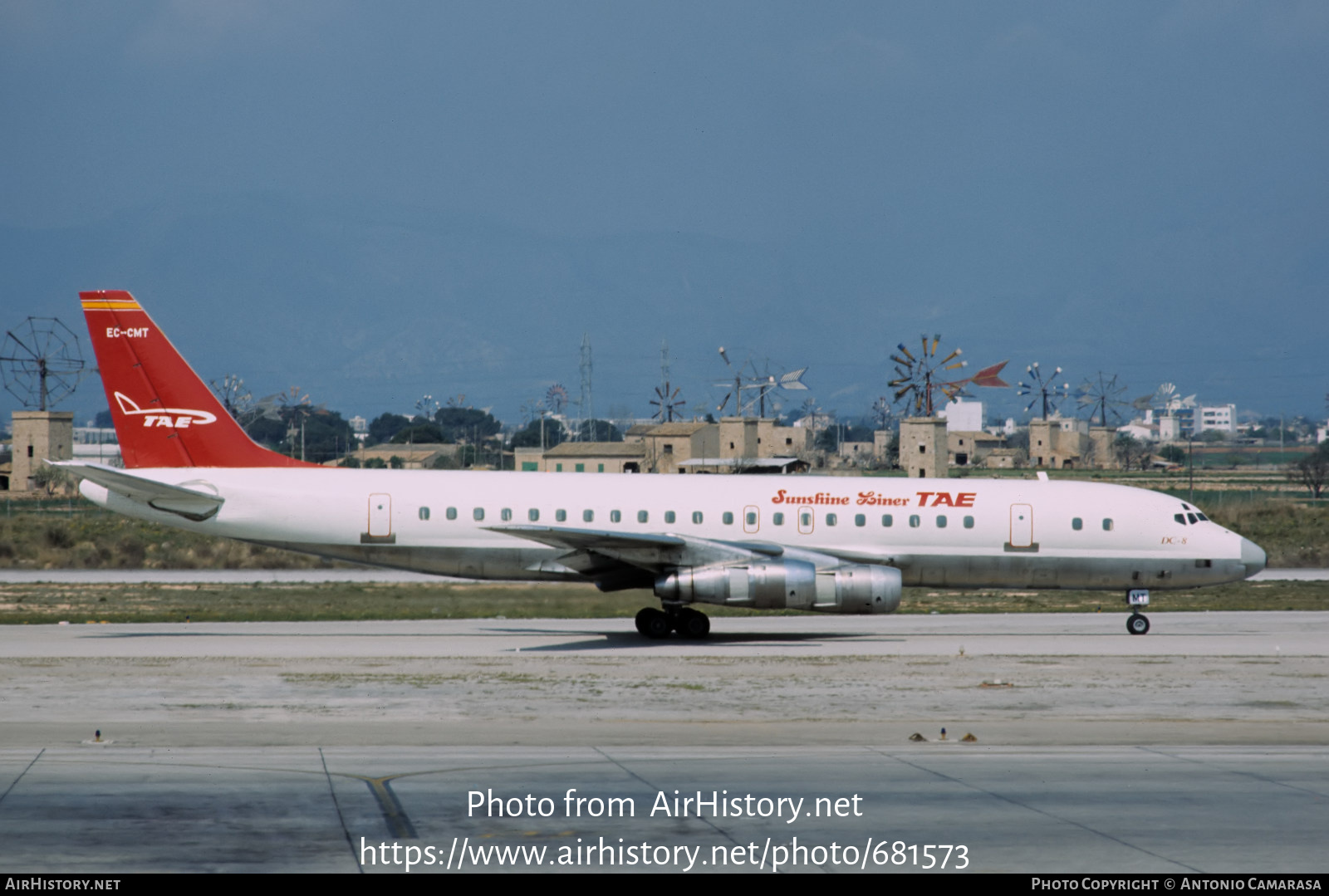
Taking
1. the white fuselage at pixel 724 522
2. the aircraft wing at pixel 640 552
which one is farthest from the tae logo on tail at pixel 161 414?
the aircraft wing at pixel 640 552

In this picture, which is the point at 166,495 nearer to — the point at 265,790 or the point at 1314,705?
the point at 265,790

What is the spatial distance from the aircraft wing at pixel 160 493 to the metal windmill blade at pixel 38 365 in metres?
71.6

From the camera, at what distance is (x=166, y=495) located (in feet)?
97.7

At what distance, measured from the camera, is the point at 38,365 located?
326ft

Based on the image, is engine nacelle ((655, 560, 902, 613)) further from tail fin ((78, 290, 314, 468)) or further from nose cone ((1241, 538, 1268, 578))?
tail fin ((78, 290, 314, 468))

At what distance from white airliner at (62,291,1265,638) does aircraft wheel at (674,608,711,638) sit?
0.09 ft

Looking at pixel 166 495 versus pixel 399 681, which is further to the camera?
pixel 166 495

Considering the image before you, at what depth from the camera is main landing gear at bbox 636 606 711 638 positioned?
1177 inches

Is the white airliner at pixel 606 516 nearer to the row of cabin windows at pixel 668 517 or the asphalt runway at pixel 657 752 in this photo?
the row of cabin windows at pixel 668 517

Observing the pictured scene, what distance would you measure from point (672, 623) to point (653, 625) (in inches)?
17.3

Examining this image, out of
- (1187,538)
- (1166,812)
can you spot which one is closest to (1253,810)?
(1166,812)

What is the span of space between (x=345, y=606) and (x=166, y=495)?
27.5ft

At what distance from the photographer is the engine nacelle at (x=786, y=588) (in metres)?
28.2

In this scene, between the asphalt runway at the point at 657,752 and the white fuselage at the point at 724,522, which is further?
the white fuselage at the point at 724,522
